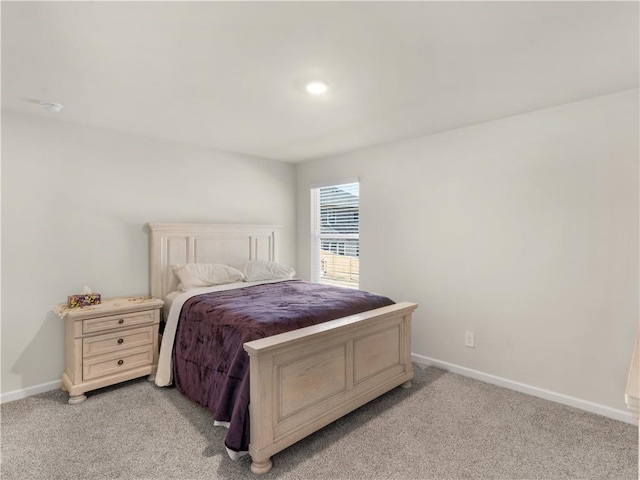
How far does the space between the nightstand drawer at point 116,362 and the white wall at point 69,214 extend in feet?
1.51

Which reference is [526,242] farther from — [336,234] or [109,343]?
[109,343]

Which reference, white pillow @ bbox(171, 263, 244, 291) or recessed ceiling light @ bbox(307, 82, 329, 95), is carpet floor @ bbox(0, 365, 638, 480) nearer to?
white pillow @ bbox(171, 263, 244, 291)

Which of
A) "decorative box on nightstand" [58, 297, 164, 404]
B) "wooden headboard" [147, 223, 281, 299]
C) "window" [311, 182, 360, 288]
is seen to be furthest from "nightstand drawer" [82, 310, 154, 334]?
"window" [311, 182, 360, 288]

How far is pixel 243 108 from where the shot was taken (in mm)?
2613

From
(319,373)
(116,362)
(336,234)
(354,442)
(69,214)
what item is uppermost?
(69,214)

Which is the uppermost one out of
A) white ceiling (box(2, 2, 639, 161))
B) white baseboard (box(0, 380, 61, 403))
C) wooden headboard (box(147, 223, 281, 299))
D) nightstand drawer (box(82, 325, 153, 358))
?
white ceiling (box(2, 2, 639, 161))

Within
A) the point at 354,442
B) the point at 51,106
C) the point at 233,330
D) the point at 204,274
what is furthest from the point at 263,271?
the point at 51,106

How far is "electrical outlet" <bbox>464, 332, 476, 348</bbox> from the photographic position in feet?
10.0

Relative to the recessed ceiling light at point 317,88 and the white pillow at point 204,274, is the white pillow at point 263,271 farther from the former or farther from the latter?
the recessed ceiling light at point 317,88

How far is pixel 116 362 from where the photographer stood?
278 centimetres

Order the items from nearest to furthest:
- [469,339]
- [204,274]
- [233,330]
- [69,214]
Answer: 1. [233,330]
2. [69,214]
3. [469,339]
4. [204,274]

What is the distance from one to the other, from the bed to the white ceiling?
4.51 feet

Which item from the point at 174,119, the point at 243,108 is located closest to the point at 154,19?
the point at 243,108

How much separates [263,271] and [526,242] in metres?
2.51
